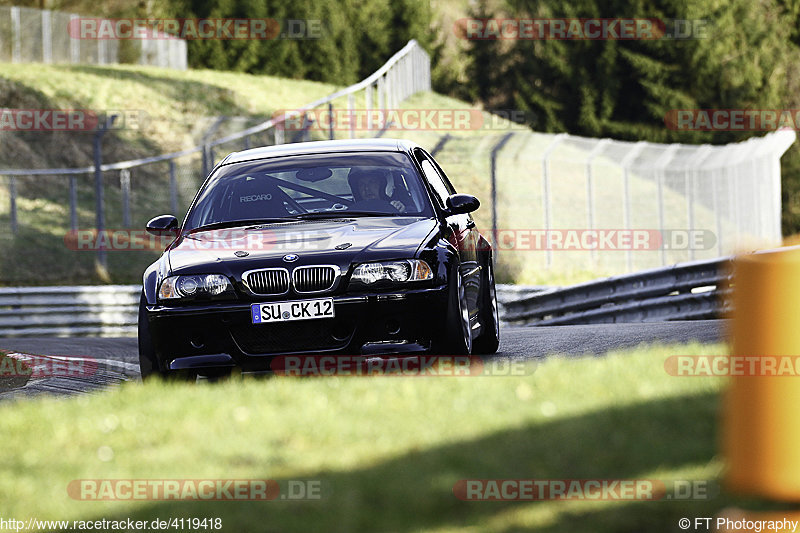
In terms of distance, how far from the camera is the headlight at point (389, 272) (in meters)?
8.14

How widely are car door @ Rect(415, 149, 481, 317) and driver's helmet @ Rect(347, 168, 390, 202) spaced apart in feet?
1.13

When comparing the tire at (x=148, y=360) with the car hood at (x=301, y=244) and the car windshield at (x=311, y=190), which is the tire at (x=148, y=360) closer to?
the car hood at (x=301, y=244)

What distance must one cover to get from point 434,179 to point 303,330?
7.91 feet

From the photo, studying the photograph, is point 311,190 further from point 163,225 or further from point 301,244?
point 301,244

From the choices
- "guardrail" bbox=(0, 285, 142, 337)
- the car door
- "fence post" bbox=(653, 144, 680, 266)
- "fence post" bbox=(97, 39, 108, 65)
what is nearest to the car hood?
the car door

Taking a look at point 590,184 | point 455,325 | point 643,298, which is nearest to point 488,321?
point 455,325

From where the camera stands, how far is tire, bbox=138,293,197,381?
836 cm

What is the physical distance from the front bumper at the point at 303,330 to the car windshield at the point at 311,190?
124 centimetres

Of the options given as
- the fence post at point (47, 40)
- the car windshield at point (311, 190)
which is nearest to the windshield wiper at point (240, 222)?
the car windshield at point (311, 190)

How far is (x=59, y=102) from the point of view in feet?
137

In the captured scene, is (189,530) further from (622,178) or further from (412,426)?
(622,178)

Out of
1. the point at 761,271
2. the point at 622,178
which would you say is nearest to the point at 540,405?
the point at 761,271

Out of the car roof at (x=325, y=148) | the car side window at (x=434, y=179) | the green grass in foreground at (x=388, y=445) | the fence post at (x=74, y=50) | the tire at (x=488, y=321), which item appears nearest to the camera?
the green grass in foreground at (x=388, y=445)

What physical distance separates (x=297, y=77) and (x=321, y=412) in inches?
2207
